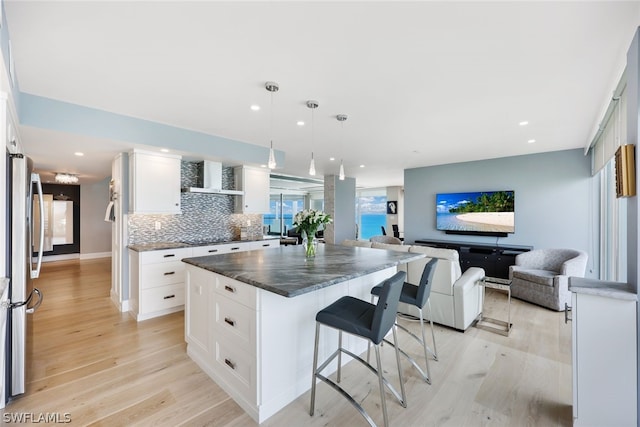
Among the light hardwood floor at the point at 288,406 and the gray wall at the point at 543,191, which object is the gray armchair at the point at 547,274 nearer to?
the light hardwood floor at the point at 288,406

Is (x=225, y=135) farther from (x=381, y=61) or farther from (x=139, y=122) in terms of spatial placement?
(x=381, y=61)

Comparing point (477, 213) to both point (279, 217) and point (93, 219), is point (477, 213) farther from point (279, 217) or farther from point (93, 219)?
point (93, 219)

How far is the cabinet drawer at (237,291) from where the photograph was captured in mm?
1872

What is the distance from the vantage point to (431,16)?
5.36 feet

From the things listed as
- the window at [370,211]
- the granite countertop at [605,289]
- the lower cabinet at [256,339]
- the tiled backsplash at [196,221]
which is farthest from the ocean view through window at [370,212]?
the granite countertop at [605,289]

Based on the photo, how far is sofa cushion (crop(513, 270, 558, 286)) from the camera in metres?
3.94

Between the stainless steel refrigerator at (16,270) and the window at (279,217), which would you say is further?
the window at (279,217)

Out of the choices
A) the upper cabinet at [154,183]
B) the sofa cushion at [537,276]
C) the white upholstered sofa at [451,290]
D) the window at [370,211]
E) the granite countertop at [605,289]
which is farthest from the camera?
the window at [370,211]

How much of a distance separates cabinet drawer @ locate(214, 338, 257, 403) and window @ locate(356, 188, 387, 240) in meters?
10.6

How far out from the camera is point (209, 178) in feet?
14.8

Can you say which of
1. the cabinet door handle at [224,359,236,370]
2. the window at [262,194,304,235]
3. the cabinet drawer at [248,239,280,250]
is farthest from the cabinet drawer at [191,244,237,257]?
the window at [262,194,304,235]

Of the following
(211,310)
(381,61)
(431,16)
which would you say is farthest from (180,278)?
(431,16)

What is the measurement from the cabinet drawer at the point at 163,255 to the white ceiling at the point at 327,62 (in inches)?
55.8

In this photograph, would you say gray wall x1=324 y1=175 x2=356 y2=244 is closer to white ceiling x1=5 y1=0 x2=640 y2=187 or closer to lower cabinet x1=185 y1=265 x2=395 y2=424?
white ceiling x1=5 y1=0 x2=640 y2=187
